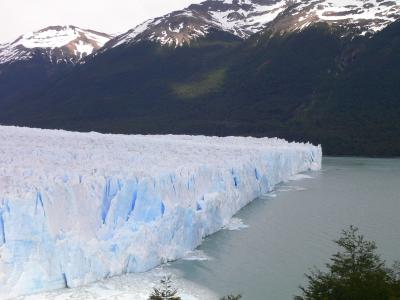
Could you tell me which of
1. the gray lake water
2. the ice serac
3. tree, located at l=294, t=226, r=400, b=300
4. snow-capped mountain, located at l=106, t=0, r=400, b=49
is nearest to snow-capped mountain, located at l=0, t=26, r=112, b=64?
snow-capped mountain, located at l=106, t=0, r=400, b=49

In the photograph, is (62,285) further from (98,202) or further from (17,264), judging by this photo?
(98,202)

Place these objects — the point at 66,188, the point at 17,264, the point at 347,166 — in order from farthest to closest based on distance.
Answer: the point at 347,166, the point at 66,188, the point at 17,264

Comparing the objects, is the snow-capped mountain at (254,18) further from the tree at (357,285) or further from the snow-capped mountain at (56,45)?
the tree at (357,285)

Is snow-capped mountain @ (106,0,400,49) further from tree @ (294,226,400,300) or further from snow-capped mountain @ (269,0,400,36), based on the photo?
tree @ (294,226,400,300)

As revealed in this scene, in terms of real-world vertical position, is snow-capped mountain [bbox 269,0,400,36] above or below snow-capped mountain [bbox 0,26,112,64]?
below

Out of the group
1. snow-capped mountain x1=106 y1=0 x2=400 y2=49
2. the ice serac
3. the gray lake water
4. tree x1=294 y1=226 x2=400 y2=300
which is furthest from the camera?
snow-capped mountain x1=106 y1=0 x2=400 y2=49

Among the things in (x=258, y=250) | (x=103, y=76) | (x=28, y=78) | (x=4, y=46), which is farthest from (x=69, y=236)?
(x=4, y=46)
